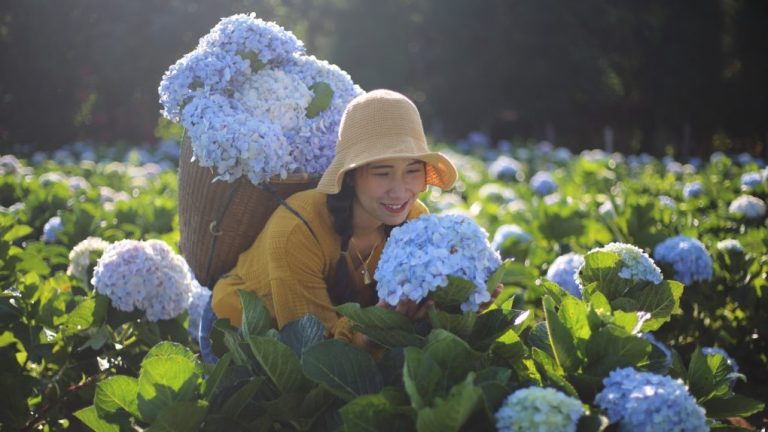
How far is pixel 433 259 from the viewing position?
5.73 feet

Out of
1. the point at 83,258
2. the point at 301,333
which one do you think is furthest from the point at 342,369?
the point at 83,258

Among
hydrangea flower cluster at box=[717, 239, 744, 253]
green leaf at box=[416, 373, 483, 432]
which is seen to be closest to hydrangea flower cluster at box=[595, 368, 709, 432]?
green leaf at box=[416, 373, 483, 432]

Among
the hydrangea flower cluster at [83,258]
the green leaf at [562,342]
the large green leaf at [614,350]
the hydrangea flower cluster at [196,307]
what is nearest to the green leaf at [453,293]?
the green leaf at [562,342]

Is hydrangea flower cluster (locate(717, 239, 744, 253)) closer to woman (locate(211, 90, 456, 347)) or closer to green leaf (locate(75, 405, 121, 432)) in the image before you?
woman (locate(211, 90, 456, 347))

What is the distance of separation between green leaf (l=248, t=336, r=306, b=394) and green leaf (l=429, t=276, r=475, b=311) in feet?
1.17

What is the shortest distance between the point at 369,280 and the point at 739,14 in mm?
19427

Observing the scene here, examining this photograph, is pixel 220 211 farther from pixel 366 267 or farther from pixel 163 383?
pixel 163 383

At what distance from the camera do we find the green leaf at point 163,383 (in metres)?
1.76

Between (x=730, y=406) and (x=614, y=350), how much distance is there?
1.36ft

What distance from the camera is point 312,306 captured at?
234 centimetres

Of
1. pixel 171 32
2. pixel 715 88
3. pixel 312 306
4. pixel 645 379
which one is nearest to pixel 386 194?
pixel 312 306

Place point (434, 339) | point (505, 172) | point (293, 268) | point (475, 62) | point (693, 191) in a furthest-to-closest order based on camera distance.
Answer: point (475, 62)
point (505, 172)
point (693, 191)
point (293, 268)
point (434, 339)

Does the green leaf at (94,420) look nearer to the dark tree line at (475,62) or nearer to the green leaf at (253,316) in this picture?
the green leaf at (253,316)

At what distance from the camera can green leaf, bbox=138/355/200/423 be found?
1.76 meters
